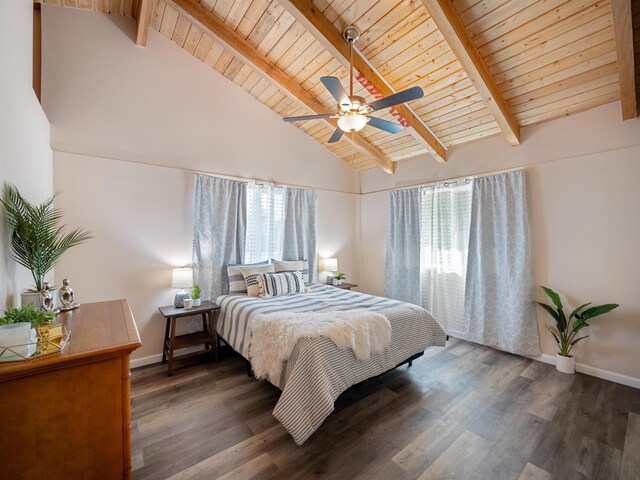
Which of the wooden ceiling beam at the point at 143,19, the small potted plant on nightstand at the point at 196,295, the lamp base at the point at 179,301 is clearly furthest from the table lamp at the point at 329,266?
the wooden ceiling beam at the point at 143,19

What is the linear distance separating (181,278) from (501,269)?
3.83m

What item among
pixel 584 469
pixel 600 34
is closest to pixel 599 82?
pixel 600 34

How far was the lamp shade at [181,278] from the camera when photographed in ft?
10.1

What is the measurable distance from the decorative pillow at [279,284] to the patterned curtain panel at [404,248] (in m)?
1.70

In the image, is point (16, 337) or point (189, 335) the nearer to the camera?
point (16, 337)

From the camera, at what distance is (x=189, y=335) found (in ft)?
10.7

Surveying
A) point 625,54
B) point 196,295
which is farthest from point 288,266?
point 625,54

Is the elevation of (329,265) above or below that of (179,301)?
above

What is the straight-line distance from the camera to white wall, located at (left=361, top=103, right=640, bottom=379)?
265cm

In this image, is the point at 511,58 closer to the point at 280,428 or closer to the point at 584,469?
the point at 584,469

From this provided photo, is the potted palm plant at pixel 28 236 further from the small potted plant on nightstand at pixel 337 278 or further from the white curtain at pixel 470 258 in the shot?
the white curtain at pixel 470 258

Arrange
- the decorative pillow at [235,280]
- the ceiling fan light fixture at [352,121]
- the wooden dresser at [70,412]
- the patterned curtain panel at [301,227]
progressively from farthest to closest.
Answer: the patterned curtain panel at [301,227], the decorative pillow at [235,280], the ceiling fan light fixture at [352,121], the wooden dresser at [70,412]

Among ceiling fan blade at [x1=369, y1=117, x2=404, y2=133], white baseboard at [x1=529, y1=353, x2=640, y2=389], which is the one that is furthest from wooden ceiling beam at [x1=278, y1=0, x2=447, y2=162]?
white baseboard at [x1=529, y1=353, x2=640, y2=389]

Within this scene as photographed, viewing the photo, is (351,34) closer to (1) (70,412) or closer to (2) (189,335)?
(1) (70,412)
